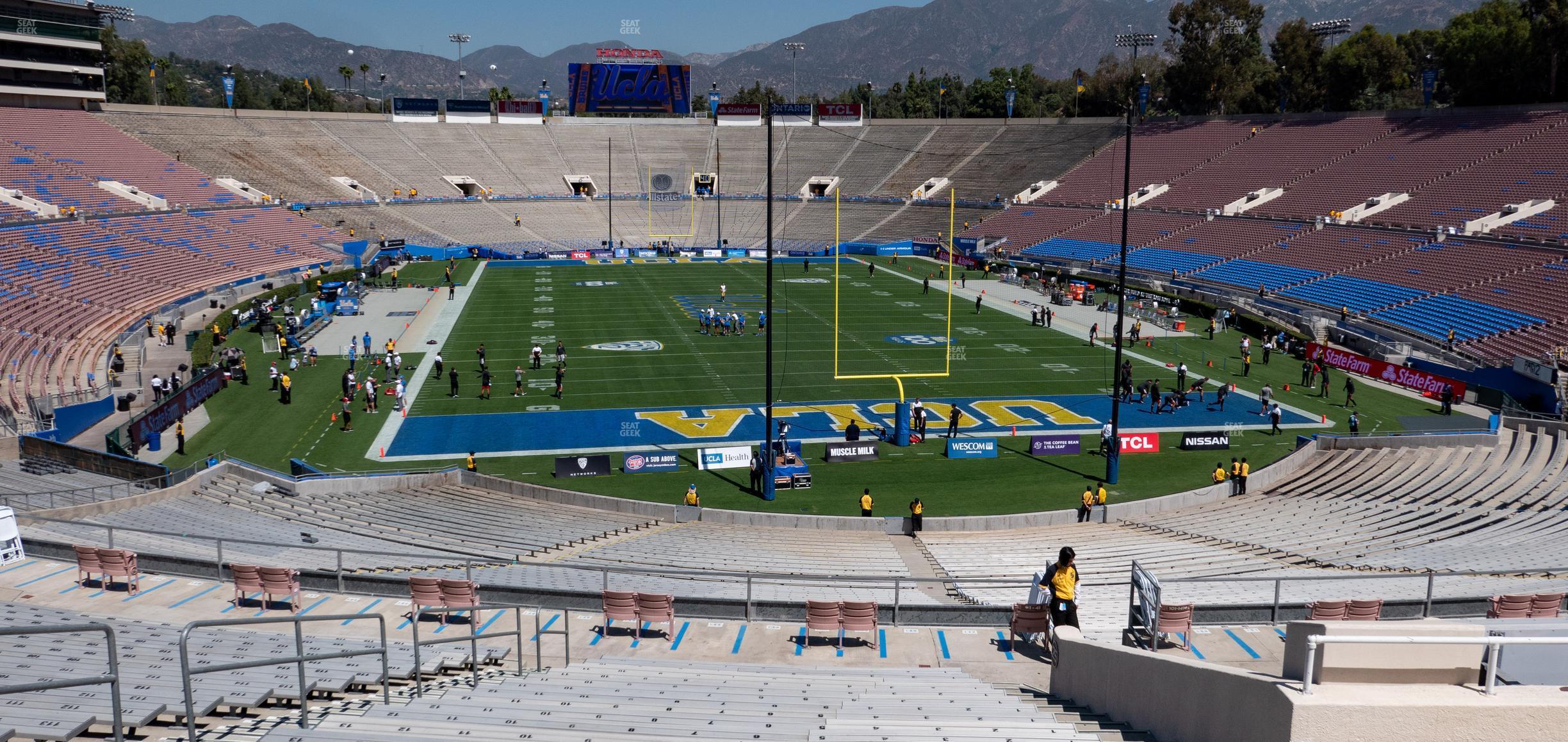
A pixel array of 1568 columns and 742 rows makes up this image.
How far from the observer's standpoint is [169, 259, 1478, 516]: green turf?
23.8 m

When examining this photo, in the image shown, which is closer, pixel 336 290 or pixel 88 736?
pixel 88 736

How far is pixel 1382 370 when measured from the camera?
1388 inches

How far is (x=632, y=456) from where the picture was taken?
80.6ft

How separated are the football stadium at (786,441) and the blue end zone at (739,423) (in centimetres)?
21

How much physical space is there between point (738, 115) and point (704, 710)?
9376cm

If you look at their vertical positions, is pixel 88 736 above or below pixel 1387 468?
above

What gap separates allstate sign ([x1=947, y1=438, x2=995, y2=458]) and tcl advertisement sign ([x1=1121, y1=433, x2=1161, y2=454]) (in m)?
3.25

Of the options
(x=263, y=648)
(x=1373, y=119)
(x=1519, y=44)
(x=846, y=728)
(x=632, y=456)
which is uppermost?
(x=1519, y=44)

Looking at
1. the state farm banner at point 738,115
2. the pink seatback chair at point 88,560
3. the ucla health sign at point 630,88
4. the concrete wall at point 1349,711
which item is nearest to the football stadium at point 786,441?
the concrete wall at point 1349,711

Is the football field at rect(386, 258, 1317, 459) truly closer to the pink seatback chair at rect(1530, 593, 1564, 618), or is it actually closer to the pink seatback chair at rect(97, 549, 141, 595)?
the pink seatback chair at rect(97, 549, 141, 595)

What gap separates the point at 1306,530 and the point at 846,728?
14.6 m

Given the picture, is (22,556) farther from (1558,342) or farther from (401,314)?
(1558,342)

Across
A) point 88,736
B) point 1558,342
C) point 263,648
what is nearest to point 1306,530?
point 263,648

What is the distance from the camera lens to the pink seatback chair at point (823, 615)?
446 inches
